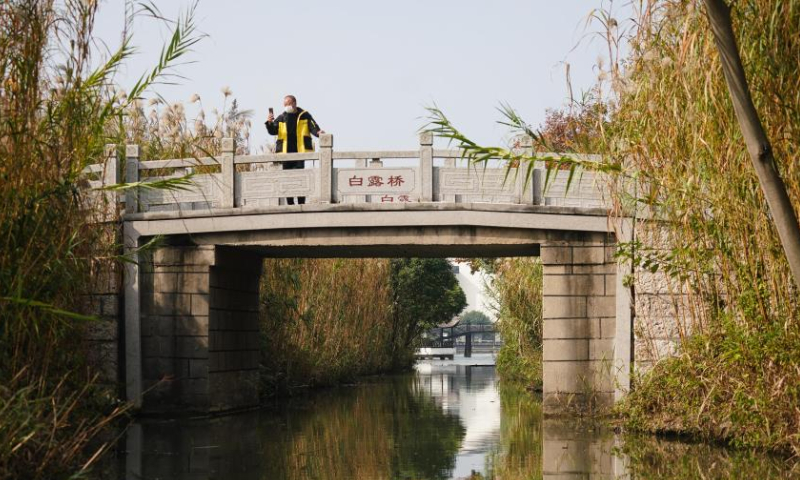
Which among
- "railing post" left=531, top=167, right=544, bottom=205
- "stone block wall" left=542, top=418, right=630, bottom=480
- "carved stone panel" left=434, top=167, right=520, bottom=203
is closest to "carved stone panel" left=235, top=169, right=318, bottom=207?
"carved stone panel" left=434, top=167, right=520, bottom=203

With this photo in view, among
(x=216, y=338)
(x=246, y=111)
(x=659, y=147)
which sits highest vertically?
(x=246, y=111)

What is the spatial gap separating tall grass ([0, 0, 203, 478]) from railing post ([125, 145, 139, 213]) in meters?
5.73

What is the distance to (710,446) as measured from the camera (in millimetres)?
10219

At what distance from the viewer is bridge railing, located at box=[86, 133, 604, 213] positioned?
1299 cm

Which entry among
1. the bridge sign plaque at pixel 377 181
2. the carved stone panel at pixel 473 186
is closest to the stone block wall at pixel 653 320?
the carved stone panel at pixel 473 186

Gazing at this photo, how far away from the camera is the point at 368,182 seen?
13.3 metres

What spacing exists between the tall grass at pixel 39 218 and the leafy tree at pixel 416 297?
62.1 ft

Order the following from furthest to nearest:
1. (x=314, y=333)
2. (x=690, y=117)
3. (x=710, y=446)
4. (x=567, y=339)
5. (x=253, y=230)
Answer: (x=314, y=333) < (x=253, y=230) < (x=567, y=339) < (x=710, y=446) < (x=690, y=117)

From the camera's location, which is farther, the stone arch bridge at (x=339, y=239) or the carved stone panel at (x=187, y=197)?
the carved stone panel at (x=187, y=197)

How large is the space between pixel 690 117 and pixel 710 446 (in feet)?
12.3

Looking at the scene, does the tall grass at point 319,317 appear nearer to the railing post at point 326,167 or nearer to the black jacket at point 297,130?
the black jacket at point 297,130

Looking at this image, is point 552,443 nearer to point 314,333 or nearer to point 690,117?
point 690,117

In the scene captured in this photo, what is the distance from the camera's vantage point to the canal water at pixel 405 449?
27.7 ft

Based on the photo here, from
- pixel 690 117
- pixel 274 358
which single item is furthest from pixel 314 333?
pixel 690 117
